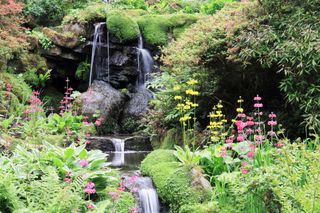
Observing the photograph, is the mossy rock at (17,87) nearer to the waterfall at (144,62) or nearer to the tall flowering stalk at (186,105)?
the waterfall at (144,62)

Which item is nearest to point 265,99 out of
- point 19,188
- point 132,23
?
point 19,188

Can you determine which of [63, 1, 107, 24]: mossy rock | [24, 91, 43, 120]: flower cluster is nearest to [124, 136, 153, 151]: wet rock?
[24, 91, 43, 120]: flower cluster

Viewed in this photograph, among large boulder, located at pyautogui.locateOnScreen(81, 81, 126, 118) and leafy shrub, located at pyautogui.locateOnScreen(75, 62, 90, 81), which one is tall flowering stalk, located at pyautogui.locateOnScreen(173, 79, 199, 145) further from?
leafy shrub, located at pyautogui.locateOnScreen(75, 62, 90, 81)

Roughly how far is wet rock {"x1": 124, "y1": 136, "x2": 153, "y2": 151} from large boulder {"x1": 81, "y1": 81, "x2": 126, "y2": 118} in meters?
2.14

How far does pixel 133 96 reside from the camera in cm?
1352

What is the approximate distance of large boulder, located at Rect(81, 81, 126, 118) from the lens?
12000 mm

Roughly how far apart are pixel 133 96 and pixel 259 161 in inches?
354

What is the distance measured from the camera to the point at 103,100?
12430 millimetres

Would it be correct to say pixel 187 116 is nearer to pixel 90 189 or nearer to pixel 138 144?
pixel 90 189

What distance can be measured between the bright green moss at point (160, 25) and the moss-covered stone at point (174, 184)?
26.5 ft

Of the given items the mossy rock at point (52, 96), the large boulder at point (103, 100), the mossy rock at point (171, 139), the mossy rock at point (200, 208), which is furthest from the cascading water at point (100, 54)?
the mossy rock at point (200, 208)

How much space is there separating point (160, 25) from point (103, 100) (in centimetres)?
368

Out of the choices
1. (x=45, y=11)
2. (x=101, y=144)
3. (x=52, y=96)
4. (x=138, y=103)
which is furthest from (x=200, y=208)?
(x=45, y=11)

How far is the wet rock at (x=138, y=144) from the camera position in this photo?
1028cm
